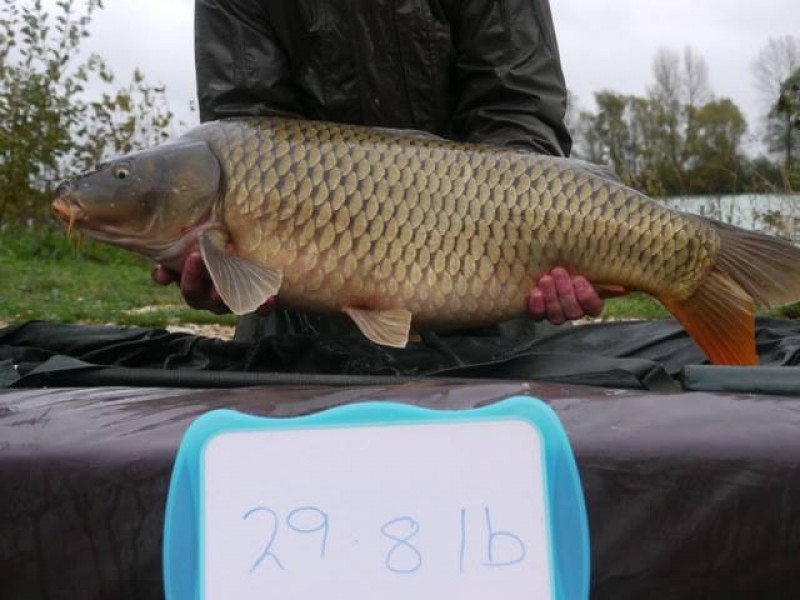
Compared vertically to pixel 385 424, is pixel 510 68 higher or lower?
higher

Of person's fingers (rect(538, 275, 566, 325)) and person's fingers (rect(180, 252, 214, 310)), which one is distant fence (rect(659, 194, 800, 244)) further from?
person's fingers (rect(180, 252, 214, 310))

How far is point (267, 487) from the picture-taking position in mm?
612

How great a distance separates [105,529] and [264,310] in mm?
685

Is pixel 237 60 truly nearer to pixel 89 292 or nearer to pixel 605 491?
pixel 605 491

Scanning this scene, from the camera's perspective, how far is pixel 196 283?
1287mm

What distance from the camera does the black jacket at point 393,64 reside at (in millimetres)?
1625

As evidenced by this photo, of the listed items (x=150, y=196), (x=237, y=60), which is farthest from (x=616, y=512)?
(x=237, y=60)

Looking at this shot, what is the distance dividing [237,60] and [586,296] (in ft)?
2.72

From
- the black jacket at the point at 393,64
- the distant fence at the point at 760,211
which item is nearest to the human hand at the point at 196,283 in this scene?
the black jacket at the point at 393,64

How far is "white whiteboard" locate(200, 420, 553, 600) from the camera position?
0.60 m

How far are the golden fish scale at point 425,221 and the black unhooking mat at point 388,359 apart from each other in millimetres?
92

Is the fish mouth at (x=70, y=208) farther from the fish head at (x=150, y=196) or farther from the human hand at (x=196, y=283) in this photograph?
the human hand at (x=196, y=283)

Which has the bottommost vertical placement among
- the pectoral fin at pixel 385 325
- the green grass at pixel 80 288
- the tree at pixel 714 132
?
the green grass at pixel 80 288

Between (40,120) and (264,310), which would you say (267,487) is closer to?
(264,310)
